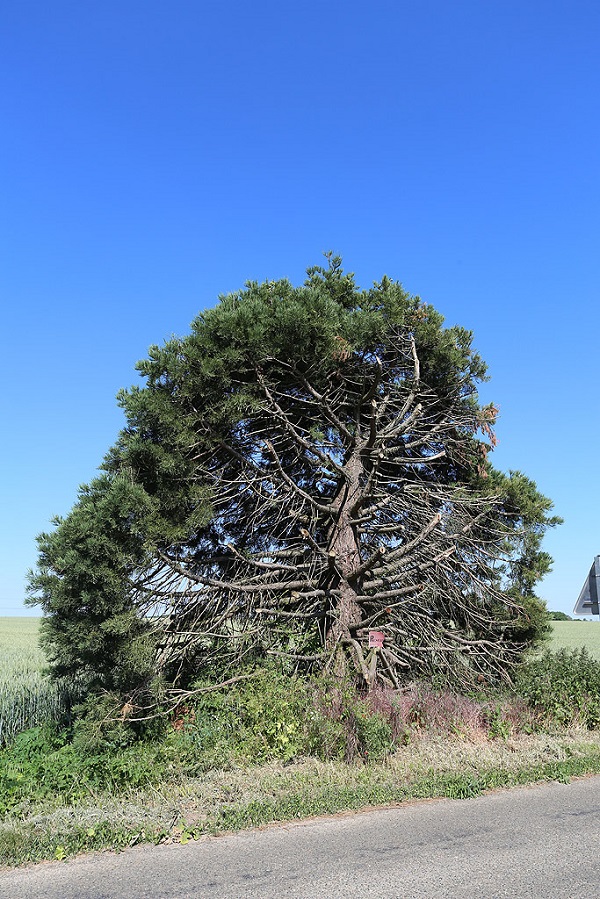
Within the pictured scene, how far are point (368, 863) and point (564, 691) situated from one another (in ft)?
18.6

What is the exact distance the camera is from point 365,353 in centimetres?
991

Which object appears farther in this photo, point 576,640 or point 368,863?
point 576,640

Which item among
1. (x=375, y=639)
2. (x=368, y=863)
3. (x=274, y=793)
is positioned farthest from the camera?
(x=375, y=639)

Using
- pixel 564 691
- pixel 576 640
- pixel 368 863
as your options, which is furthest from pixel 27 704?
pixel 576 640

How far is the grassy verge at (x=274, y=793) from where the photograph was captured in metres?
5.19

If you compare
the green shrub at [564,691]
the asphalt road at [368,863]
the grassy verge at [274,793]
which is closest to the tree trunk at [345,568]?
the grassy verge at [274,793]

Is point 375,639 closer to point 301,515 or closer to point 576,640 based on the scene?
point 301,515

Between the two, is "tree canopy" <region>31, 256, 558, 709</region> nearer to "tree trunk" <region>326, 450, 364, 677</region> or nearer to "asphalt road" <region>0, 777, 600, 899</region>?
"tree trunk" <region>326, 450, 364, 677</region>

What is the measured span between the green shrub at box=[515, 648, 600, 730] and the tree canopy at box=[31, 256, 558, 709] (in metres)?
0.87

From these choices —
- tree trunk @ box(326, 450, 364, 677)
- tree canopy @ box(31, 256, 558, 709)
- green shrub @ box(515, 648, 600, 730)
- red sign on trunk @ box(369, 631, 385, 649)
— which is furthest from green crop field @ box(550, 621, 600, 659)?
red sign on trunk @ box(369, 631, 385, 649)

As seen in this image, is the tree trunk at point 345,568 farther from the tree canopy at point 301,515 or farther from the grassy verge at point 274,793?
the grassy verge at point 274,793

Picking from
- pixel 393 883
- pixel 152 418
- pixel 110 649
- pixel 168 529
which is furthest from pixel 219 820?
pixel 152 418

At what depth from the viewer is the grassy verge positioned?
204 inches

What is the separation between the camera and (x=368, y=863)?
4.67m
